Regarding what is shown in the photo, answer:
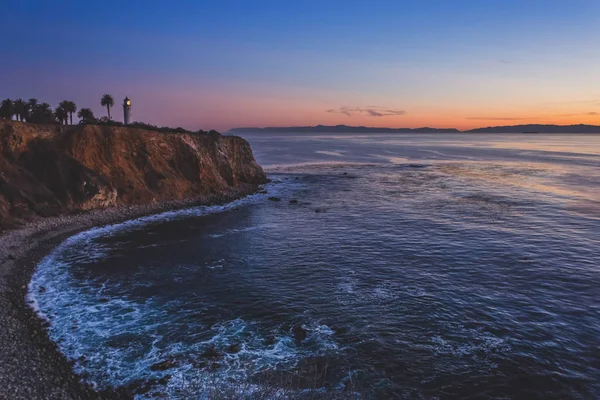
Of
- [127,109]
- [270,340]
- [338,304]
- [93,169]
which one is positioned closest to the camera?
[270,340]

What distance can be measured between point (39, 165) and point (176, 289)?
92.3 feet

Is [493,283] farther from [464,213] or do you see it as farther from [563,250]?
[464,213]

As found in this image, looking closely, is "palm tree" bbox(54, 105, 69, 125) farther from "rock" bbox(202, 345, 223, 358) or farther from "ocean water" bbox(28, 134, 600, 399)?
"rock" bbox(202, 345, 223, 358)

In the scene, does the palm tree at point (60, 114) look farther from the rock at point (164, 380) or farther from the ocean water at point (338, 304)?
the rock at point (164, 380)

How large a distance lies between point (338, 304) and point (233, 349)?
707 centimetres

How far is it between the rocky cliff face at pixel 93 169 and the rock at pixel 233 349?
91.5 feet

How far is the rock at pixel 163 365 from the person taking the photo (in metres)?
16.4

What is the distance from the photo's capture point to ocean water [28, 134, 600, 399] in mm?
16172

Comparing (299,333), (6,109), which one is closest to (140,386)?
(299,333)

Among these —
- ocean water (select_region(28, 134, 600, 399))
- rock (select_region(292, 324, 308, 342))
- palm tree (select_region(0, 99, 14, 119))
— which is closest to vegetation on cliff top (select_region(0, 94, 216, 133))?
palm tree (select_region(0, 99, 14, 119))

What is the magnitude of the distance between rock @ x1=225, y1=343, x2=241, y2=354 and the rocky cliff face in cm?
2790

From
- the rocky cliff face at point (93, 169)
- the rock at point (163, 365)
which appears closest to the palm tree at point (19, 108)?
the rocky cliff face at point (93, 169)

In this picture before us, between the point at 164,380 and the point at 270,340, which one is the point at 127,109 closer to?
the point at 270,340

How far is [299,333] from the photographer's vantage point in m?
19.1
